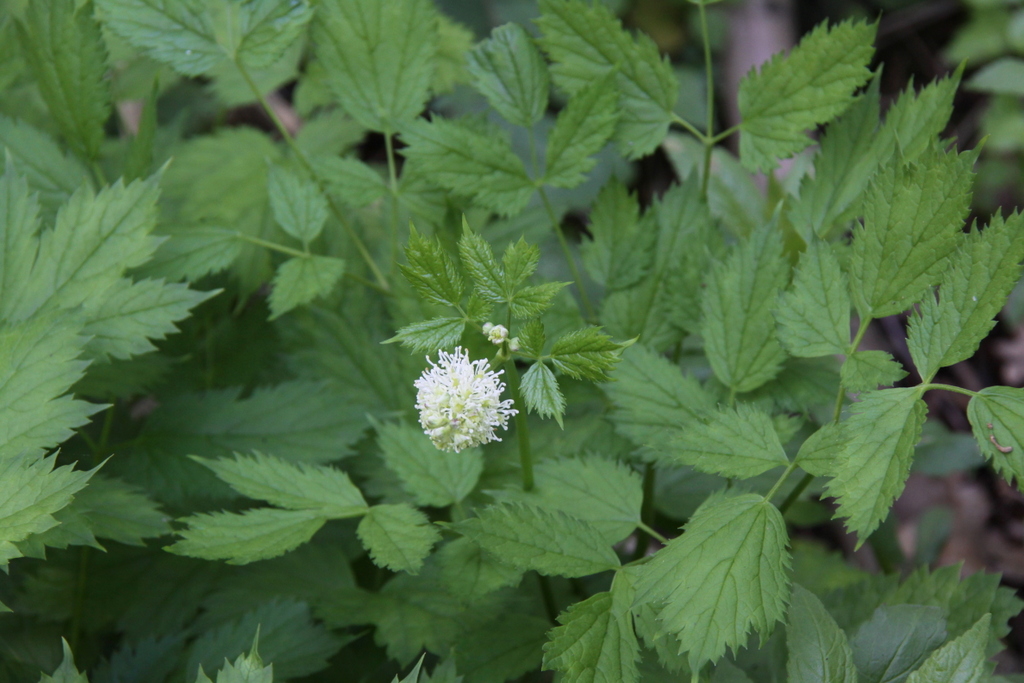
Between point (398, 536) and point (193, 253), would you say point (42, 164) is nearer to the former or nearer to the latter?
point (193, 253)

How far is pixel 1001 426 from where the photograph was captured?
3.09ft

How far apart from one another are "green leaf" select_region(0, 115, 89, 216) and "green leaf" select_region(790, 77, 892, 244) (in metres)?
1.40

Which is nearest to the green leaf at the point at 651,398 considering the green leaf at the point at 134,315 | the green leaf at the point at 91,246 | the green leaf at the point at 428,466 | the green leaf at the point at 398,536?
the green leaf at the point at 428,466

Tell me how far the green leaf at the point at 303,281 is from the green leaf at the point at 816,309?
0.80 meters

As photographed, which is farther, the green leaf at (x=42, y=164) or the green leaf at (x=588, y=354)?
the green leaf at (x=42, y=164)

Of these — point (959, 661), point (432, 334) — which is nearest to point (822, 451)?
point (959, 661)

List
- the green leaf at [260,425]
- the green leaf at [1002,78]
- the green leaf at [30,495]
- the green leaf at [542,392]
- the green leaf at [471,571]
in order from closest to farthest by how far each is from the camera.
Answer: the green leaf at [542,392] → the green leaf at [30,495] → the green leaf at [471,571] → the green leaf at [260,425] → the green leaf at [1002,78]

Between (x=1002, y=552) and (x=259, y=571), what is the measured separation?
226 centimetres

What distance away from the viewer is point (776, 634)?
125cm

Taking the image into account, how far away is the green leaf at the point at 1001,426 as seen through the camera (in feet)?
3.00

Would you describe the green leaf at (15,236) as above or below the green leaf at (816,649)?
above

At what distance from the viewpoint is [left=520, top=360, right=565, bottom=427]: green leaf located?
88 cm

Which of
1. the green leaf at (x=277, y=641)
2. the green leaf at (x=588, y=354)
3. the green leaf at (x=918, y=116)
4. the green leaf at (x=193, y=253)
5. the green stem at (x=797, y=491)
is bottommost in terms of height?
the green leaf at (x=277, y=641)

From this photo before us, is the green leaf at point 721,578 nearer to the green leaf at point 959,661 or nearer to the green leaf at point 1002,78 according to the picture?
the green leaf at point 959,661
